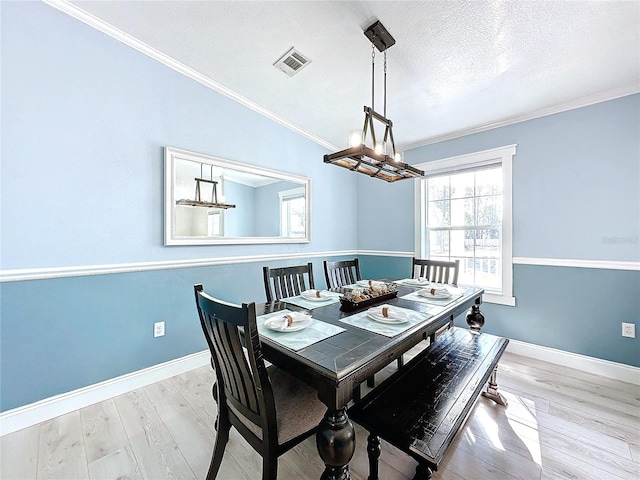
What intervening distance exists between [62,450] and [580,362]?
13.5 feet

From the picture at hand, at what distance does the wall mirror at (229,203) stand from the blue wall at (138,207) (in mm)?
109

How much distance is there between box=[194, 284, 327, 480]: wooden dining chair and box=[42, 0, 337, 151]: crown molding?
7.47 feet

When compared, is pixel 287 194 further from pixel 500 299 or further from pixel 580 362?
pixel 580 362

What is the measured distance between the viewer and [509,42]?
74.0 inches

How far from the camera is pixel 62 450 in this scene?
156cm

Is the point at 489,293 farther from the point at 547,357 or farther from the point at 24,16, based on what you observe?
the point at 24,16

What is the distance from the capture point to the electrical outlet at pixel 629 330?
7.57ft

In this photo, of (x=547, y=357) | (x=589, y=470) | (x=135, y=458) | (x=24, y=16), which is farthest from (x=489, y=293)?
(x=24, y=16)

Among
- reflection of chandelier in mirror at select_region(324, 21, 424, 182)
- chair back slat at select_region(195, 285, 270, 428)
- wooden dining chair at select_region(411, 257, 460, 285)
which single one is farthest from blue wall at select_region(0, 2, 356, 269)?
wooden dining chair at select_region(411, 257, 460, 285)

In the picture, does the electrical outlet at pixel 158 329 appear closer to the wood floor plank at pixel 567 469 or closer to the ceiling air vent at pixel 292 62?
the ceiling air vent at pixel 292 62

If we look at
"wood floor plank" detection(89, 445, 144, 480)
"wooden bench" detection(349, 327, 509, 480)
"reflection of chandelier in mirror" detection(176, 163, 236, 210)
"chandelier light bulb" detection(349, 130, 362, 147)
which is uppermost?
"chandelier light bulb" detection(349, 130, 362, 147)

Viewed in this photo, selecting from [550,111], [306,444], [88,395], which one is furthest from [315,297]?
[550,111]

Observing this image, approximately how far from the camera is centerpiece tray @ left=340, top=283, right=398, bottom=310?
5.60 ft

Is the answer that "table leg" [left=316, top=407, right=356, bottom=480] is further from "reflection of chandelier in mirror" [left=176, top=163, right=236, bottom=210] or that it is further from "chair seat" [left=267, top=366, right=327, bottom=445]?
"reflection of chandelier in mirror" [left=176, top=163, right=236, bottom=210]
